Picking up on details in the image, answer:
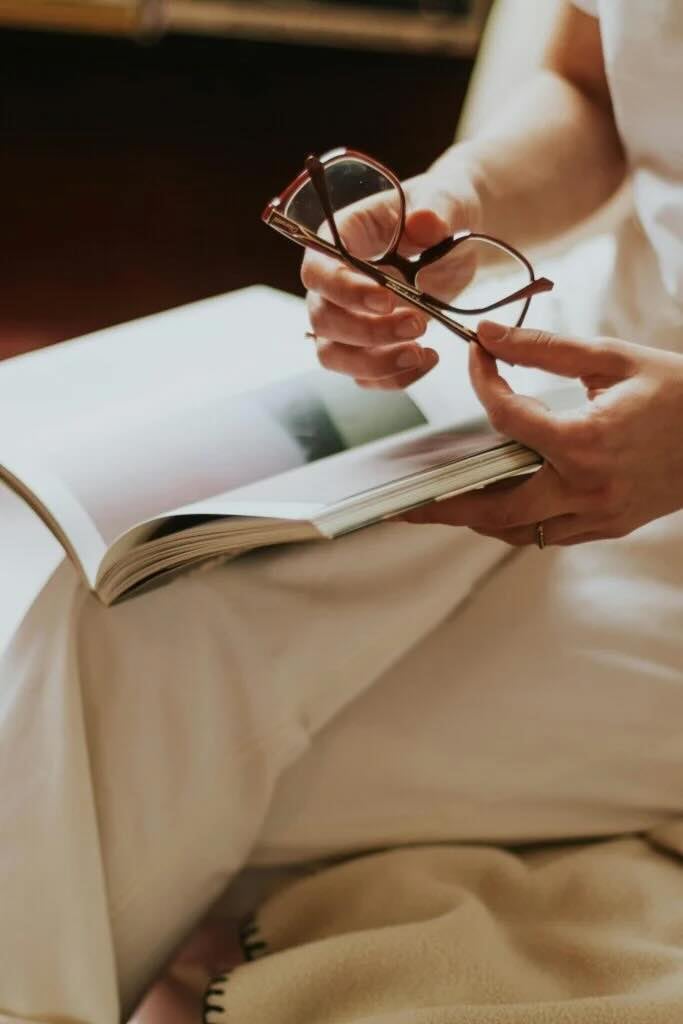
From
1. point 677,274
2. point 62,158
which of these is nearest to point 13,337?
point 62,158

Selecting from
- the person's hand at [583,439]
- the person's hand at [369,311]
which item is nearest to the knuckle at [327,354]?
the person's hand at [369,311]

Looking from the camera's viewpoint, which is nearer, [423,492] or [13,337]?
[423,492]

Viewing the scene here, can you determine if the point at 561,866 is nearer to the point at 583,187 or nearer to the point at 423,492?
the point at 423,492

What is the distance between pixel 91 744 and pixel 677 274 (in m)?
0.47

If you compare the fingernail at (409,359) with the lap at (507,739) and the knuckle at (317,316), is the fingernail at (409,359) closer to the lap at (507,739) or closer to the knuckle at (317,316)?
the knuckle at (317,316)

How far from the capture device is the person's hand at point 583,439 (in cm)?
59

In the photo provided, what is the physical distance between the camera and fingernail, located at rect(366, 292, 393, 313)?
2.11 ft

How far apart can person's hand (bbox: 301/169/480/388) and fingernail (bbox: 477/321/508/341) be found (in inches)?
1.8

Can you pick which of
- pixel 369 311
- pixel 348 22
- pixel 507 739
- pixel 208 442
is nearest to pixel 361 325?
A: pixel 369 311

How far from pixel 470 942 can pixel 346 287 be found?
358 millimetres

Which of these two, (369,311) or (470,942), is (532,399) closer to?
(369,311)

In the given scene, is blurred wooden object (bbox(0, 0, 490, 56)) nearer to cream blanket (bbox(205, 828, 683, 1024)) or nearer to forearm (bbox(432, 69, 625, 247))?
forearm (bbox(432, 69, 625, 247))

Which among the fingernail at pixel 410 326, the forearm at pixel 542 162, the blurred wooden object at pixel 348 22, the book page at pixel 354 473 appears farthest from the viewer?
the blurred wooden object at pixel 348 22

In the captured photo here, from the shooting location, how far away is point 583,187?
0.89 meters
